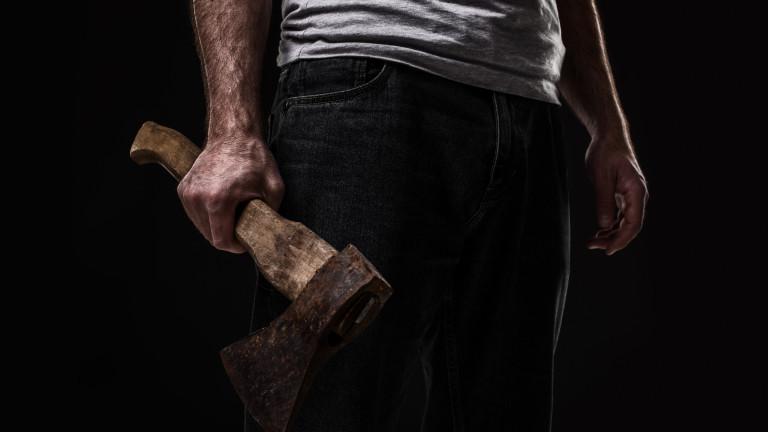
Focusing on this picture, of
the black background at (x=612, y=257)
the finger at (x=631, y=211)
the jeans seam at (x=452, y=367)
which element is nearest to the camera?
the jeans seam at (x=452, y=367)

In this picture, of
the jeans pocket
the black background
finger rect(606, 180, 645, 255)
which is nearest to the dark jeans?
the jeans pocket

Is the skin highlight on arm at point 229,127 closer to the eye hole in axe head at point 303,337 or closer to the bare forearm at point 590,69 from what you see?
the eye hole in axe head at point 303,337

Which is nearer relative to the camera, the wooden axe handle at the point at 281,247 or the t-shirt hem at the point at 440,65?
the wooden axe handle at the point at 281,247

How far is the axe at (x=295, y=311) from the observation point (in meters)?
0.67

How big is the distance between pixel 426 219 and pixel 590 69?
538 millimetres

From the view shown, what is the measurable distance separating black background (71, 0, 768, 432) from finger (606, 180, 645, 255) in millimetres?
2049

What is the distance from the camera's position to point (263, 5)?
2.97 ft

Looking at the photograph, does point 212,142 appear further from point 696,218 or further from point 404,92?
point 696,218

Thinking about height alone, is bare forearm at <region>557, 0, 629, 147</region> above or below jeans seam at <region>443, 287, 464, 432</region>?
above

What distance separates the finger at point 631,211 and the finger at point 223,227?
0.67 meters

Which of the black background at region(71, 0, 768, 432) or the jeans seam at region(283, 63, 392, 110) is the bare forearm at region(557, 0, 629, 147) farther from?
the black background at region(71, 0, 768, 432)

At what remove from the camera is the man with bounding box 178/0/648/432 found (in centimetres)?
83

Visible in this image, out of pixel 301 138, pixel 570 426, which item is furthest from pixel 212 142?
pixel 570 426

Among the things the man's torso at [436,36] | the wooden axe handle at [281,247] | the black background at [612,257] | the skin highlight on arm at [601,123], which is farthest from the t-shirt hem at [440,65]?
the black background at [612,257]
